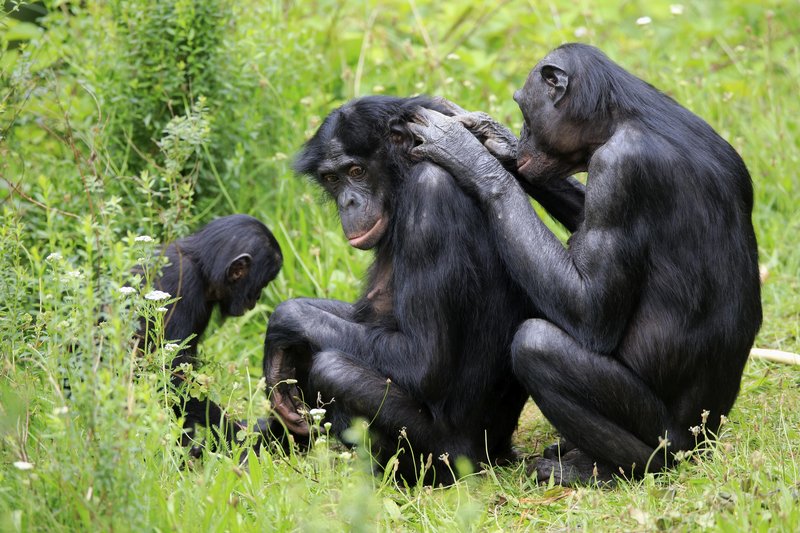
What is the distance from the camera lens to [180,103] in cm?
759

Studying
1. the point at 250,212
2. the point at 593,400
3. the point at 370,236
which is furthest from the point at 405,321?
the point at 250,212

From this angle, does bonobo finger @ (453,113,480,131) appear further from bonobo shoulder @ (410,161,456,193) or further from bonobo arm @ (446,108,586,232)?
bonobo shoulder @ (410,161,456,193)

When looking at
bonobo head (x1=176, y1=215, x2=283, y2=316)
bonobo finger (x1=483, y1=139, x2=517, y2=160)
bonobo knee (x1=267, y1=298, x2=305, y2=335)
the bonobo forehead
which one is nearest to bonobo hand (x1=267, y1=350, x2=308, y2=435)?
bonobo knee (x1=267, y1=298, x2=305, y2=335)

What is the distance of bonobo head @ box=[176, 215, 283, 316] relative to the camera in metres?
6.21

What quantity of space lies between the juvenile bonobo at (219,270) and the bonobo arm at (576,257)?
70.1 inches

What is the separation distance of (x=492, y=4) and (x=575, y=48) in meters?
6.41

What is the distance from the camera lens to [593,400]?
15.5ft

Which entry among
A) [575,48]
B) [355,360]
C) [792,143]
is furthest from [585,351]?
[792,143]

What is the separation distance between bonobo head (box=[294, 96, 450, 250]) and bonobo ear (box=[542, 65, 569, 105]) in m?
0.81

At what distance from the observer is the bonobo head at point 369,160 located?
544 cm

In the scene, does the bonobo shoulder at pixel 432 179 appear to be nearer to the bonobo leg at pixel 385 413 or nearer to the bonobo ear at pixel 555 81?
the bonobo ear at pixel 555 81

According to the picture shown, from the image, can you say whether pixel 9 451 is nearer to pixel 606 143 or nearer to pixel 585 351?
pixel 585 351

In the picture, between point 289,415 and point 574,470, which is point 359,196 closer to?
point 289,415

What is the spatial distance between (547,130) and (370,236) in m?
1.11
